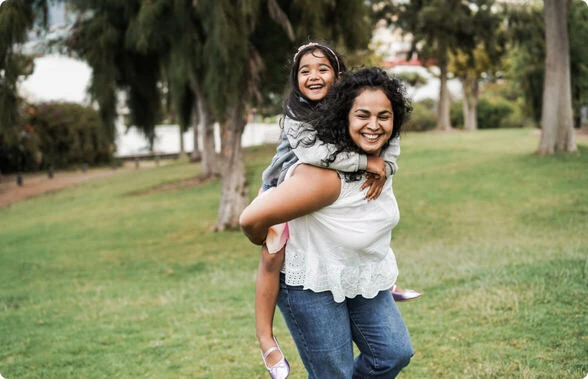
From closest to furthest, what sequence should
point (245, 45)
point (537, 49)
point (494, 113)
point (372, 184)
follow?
point (372, 184)
point (245, 45)
point (537, 49)
point (494, 113)

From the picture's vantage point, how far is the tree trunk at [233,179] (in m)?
11.1

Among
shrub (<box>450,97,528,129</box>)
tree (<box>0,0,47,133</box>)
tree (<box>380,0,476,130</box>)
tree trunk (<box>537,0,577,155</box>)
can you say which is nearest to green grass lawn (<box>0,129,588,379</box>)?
tree trunk (<box>537,0,577,155</box>)

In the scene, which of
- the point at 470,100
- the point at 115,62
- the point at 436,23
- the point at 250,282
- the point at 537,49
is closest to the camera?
the point at 250,282

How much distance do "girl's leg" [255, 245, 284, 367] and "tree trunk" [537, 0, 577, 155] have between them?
13145 mm

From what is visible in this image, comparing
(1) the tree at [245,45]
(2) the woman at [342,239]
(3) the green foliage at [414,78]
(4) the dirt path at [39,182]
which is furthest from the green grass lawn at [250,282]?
(3) the green foliage at [414,78]

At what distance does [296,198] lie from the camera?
7.97ft

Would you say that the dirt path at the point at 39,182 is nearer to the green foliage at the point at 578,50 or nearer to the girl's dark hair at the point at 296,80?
the green foliage at the point at 578,50

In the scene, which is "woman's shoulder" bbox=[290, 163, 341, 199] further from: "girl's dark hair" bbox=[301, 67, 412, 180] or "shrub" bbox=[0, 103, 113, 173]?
"shrub" bbox=[0, 103, 113, 173]

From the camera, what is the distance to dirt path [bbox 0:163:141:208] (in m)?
21.5

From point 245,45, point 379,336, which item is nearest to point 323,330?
point 379,336

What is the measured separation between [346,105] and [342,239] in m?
0.51

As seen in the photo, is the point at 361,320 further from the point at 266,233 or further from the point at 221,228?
the point at 221,228

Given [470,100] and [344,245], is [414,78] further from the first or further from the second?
[344,245]

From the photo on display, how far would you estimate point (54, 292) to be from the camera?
7.95m
